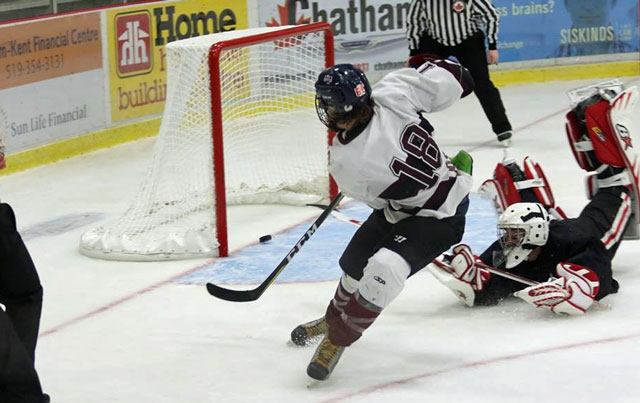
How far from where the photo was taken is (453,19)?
6.65 meters

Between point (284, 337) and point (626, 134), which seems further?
point (626, 134)

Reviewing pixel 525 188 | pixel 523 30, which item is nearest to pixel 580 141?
pixel 525 188

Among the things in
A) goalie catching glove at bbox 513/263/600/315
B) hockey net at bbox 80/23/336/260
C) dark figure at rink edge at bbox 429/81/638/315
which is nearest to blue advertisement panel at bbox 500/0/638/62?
hockey net at bbox 80/23/336/260

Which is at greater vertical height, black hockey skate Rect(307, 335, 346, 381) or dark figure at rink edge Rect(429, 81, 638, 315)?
dark figure at rink edge Rect(429, 81, 638, 315)

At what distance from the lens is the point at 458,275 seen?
404 cm

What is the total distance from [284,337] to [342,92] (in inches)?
38.3

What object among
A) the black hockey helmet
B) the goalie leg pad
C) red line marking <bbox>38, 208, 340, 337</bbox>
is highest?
the black hockey helmet

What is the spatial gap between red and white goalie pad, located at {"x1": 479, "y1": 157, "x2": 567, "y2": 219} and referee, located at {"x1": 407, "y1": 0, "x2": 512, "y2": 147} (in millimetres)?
2156

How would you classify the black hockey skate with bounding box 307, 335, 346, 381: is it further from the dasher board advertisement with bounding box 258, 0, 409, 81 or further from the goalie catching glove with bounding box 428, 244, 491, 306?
the dasher board advertisement with bounding box 258, 0, 409, 81

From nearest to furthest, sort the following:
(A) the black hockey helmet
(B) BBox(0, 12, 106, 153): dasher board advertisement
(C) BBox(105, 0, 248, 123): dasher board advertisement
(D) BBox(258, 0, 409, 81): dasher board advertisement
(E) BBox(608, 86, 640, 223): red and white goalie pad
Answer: (A) the black hockey helmet, (E) BBox(608, 86, 640, 223): red and white goalie pad, (B) BBox(0, 12, 106, 153): dasher board advertisement, (C) BBox(105, 0, 248, 123): dasher board advertisement, (D) BBox(258, 0, 409, 81): dasher board advertisement

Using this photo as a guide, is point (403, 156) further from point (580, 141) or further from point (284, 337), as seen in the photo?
point (580, 141)

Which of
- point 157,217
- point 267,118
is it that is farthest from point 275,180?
point 157,217

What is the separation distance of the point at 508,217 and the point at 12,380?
6.40 feet

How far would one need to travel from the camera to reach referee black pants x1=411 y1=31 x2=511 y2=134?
22.1 feet
